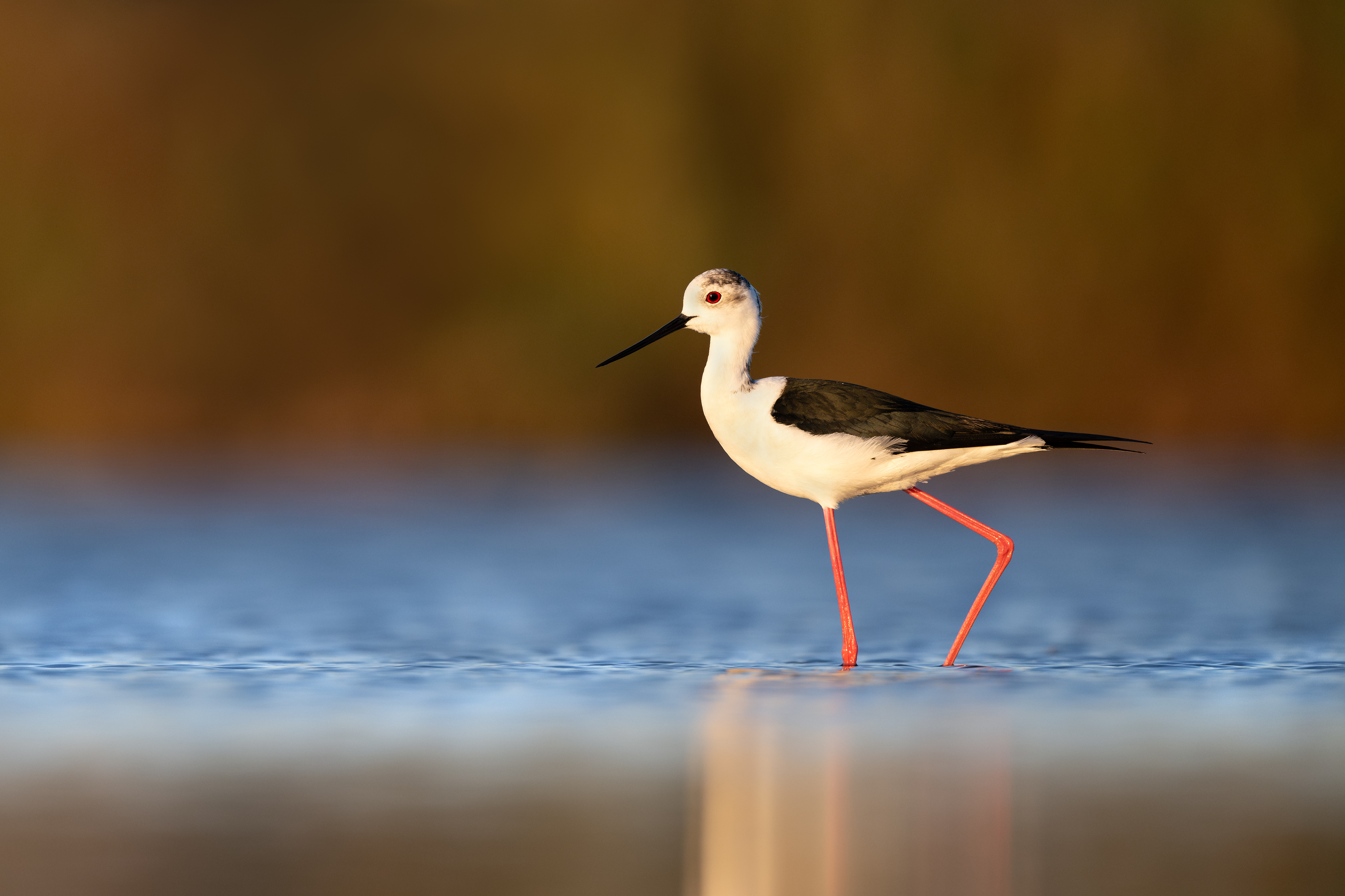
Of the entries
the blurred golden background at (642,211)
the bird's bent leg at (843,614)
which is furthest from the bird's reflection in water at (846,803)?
the blurred golden background at (642,211)

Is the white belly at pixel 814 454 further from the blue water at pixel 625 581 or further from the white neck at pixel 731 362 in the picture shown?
the blue water at pixel 625 581

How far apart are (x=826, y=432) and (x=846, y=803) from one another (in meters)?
3.04

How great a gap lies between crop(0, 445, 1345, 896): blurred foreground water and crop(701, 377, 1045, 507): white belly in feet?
2.26

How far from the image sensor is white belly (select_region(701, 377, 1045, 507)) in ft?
22.7

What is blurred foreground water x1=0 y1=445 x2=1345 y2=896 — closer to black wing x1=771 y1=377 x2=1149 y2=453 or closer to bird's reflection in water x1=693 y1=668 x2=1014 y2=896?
bird's reflection in water x1=693 y1=668 x2=1014 y2=896

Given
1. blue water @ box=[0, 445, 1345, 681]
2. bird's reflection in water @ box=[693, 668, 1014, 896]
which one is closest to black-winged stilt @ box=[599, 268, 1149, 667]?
blue water @ box=[0, 445, 1345, 681]

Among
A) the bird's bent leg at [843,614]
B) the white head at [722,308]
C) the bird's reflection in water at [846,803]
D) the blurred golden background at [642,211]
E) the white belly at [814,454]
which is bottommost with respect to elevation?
the bird's reflection in water at [846,803]

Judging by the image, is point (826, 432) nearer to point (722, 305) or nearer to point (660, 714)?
point (722, 305)

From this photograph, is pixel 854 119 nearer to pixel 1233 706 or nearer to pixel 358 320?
pixel 358 320

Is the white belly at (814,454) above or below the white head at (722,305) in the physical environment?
below

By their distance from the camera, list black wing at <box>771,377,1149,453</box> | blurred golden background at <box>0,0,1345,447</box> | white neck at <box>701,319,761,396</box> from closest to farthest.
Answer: black wing at <box>771,377,1149,453</box> → white neck at <box>701,319,761,396</box> → blurred golden background at <box>0,0,1345,447</box>

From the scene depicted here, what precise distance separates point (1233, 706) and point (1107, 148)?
18.7 m

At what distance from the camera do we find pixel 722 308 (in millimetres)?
7363

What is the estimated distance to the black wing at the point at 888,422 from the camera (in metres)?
6.88
